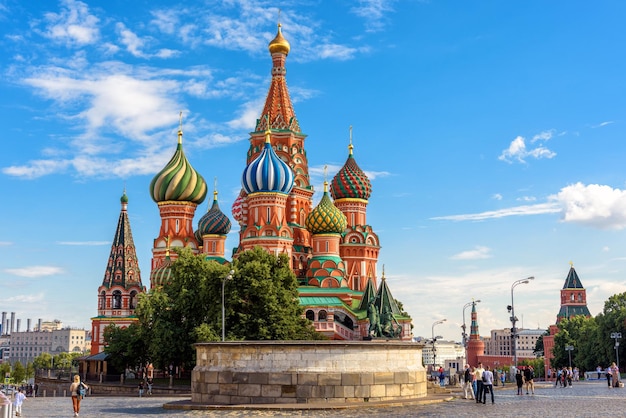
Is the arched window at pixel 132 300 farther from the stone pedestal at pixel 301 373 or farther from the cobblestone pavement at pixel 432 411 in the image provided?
the stone pedestal at pixel 301 373

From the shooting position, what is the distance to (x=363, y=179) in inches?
2687

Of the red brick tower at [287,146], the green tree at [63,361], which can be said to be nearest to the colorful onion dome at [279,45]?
the red brick tower at [287,146]

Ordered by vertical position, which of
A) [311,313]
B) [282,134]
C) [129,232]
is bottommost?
[311,313]

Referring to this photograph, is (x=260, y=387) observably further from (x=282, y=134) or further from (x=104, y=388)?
(x=282, y=134)

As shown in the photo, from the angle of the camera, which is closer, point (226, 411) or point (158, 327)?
point (226, 411)

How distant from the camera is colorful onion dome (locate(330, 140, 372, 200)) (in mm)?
67188

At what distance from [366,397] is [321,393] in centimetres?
140

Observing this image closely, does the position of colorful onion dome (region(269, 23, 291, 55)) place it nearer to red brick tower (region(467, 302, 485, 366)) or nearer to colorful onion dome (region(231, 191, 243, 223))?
colorful onion dome (region(231, 191, 243, 223))

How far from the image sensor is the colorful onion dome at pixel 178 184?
Result: 2667 inches

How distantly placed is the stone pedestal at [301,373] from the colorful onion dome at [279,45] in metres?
48.9

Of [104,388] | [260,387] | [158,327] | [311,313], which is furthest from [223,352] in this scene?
[311,313]

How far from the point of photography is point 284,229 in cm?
5803

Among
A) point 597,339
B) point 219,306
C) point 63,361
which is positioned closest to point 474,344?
point 597,339

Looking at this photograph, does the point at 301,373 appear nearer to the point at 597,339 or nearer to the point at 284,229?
the point at 284,229
